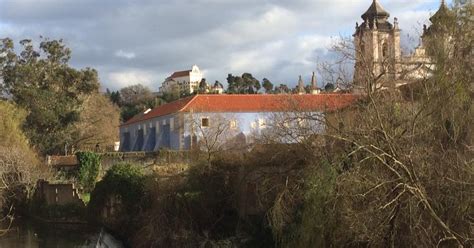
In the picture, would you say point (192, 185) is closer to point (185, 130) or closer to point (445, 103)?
point (445, 103)

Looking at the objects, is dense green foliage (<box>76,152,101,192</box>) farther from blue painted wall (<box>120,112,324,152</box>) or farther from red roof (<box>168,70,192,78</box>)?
red roof (<box>168,70,192,78</box>)

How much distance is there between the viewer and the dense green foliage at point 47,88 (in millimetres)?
55938

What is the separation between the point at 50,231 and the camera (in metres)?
37.8

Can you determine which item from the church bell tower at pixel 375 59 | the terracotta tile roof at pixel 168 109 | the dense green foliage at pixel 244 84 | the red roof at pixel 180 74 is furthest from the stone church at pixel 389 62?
the red roof at pixel 180 74

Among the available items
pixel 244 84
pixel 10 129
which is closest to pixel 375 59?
pixel 10 129

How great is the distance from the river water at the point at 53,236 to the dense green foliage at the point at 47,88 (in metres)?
16.1

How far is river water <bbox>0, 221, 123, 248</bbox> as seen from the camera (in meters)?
32.2

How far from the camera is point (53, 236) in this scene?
35906 millimetres

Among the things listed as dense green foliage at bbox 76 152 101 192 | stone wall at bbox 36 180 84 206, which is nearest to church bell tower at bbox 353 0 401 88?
stone wall at bbox 36 180 84 206

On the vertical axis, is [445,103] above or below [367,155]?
above

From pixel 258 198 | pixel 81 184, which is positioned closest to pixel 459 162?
pixel 258 198

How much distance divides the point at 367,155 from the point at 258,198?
25.5 feet

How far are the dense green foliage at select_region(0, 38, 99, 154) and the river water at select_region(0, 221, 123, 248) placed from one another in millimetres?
16086

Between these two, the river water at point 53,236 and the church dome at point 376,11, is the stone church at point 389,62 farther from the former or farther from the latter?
the church dome at point 376,11
